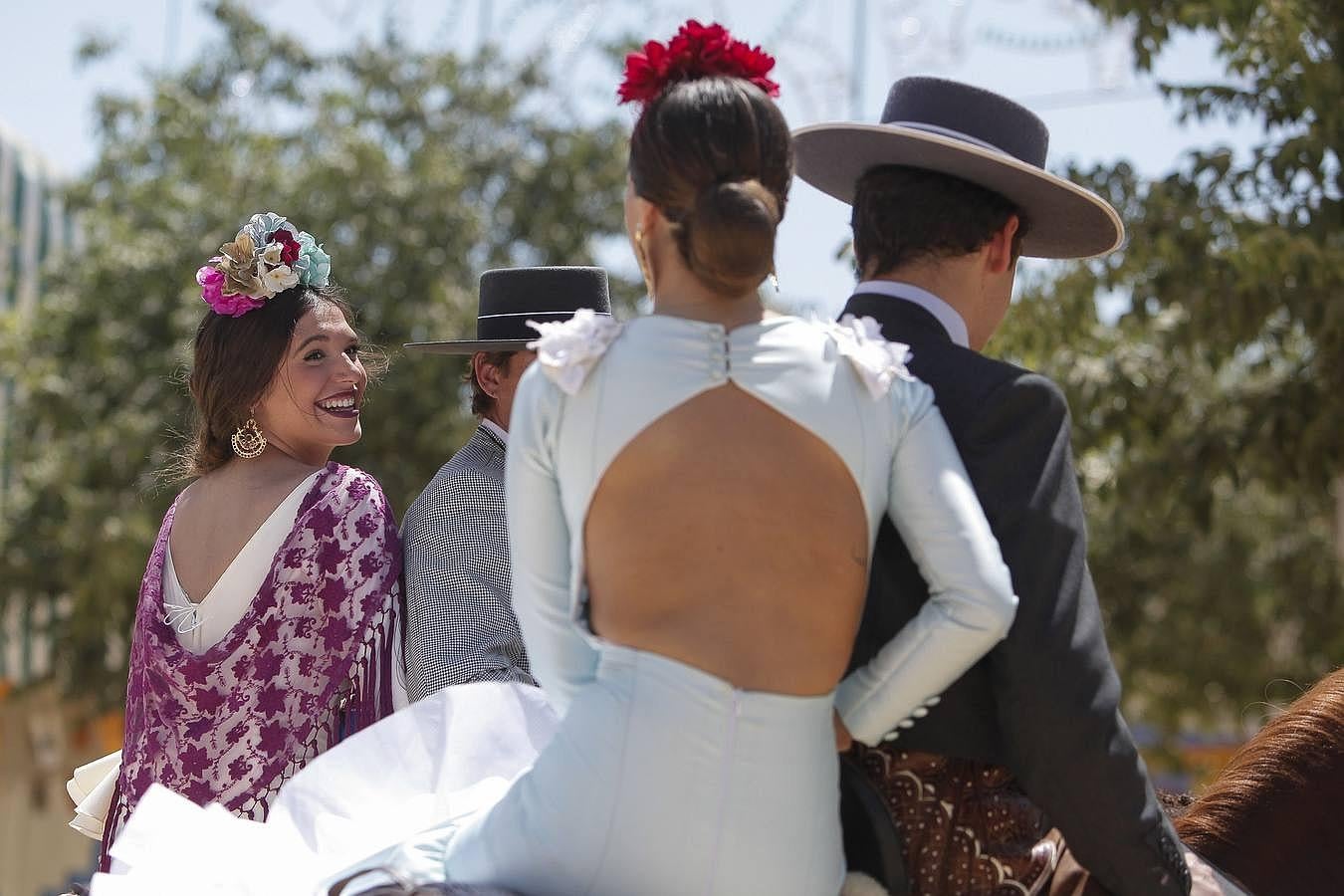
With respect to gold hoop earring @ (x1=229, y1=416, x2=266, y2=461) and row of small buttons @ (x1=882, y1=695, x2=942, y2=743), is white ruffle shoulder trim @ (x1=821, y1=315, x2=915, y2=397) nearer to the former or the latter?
row of small buttons @ (x1=882, y1=695, x2=942, y2=743)

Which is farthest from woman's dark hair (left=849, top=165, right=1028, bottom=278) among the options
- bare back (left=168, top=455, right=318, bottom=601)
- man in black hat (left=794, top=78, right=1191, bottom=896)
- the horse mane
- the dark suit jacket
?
bare back (left=168, top=455, right=318, bottom=601)

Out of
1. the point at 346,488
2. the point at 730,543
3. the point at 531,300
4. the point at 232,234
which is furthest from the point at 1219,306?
the point at 232,234

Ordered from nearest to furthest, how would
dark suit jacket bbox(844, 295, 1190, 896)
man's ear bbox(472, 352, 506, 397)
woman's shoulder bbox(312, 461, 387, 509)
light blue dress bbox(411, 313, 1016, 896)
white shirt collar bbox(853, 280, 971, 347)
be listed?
1. light blue dress bbox(411, 313, 1016, 896)
2. dark suit jacket bbox(844, 295, 1190, 896)
3. white shirt collar bbox(853, 280, 971, 347)
4. woman's shoulder bbox(312, 461, 387, 509)
5. man's ear bbox(472, 352, 506, 397)

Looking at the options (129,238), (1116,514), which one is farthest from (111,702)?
(1116,514)

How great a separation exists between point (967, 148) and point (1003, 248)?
225mm

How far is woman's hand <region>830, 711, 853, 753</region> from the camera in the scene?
2299 mm

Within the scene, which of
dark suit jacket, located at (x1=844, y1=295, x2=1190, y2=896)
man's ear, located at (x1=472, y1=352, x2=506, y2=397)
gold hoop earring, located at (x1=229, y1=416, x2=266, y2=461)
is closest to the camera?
dark suit jacket, located at (x1=844, y1=295, x2=1190, y2=896)

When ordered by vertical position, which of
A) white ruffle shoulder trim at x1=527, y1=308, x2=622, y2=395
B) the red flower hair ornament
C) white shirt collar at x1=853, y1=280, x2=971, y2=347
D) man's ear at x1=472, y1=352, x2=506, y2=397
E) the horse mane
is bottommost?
the horse mane

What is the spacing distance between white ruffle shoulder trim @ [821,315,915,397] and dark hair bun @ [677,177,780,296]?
0.50 ft

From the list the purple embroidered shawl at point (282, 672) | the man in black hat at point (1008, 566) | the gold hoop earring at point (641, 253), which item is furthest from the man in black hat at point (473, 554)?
the man in black hat at point (1008, 566)

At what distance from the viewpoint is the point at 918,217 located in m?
2.54

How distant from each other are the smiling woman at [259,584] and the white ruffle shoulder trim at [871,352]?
143cm

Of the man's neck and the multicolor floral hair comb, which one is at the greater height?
the man's neck

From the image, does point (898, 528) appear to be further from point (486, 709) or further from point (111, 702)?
point (111, 702)
